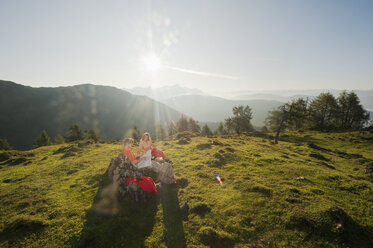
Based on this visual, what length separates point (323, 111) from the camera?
68.8 m

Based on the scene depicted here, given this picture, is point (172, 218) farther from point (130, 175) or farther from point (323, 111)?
point (323, 111)

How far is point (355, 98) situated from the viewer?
63.2 meters

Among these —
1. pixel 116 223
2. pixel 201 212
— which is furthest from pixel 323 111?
pixel 116 223

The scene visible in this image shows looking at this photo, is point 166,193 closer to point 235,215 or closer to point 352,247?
point 235,215

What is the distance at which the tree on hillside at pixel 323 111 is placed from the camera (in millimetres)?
66125

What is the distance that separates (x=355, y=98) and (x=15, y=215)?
96.5 meters

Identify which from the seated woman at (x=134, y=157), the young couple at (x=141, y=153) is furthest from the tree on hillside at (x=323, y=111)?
the seated woman at (x=134, y=157)

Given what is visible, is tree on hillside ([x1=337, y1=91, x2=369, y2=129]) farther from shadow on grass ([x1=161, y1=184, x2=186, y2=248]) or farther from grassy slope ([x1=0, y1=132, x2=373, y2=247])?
shadow on grass ([x1=161, y1=184, x2=186, y2=248])

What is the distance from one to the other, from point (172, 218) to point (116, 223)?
369 cm

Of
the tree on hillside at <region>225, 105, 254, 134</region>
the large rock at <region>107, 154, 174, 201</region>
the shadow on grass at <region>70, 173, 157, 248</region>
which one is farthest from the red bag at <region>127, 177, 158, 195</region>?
the tree on hillside at <region>225, 105, 254, 134</region>

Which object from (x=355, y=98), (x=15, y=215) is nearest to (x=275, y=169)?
(x=15, y=215)

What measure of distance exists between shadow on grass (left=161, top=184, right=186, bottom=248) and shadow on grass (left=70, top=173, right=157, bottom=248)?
884mm

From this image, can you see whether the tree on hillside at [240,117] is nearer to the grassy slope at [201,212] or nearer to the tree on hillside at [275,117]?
the tree on hillside at [275,117]

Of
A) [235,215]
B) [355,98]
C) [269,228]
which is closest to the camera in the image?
[269,228]
